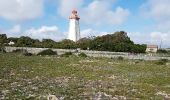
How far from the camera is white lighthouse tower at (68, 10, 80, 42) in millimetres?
173000

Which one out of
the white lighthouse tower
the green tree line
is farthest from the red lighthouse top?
the green tree line

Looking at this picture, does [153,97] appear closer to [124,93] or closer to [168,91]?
[124,93]

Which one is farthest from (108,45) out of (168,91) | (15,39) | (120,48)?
(168,91)

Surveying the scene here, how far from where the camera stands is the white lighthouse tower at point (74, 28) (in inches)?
6811

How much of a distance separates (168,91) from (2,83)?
1165 cm

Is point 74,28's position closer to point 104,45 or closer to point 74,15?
point 74,15

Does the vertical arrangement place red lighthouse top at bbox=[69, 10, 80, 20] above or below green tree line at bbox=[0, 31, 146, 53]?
above

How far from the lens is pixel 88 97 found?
23672 mm

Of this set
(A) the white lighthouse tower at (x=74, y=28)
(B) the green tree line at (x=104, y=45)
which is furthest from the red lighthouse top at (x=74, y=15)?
(B) the green tree line at (x=104, y=45)

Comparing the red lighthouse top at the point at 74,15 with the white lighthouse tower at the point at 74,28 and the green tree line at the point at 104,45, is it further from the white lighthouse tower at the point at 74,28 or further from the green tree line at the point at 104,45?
the green tree line at the point at 104,45

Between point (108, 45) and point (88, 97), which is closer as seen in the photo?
point (88, 97)

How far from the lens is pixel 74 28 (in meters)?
172

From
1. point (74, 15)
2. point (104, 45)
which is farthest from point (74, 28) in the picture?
point (104, 45)

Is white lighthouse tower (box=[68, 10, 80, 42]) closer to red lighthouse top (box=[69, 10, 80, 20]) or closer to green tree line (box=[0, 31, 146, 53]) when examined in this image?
red lighthouse top (box=[69, 10, 80, 20])
